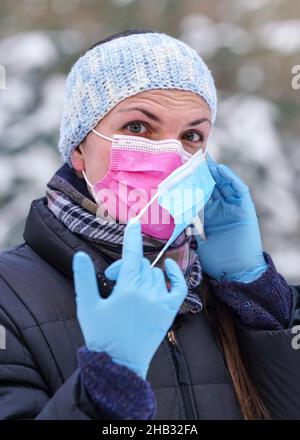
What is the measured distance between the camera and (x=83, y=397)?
137 centimetres

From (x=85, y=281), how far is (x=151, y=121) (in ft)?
2.25

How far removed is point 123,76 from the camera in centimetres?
192

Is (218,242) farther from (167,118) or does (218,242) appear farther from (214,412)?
(214,412)

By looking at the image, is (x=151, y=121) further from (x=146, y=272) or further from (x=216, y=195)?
(x=146, y=272)

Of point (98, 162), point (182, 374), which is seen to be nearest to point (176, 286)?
point (182, 374)

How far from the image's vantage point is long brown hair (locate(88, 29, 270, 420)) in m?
1.81

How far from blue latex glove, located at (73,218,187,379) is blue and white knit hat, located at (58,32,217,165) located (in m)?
0.63

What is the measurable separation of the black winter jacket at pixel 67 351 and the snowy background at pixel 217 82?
3.31m

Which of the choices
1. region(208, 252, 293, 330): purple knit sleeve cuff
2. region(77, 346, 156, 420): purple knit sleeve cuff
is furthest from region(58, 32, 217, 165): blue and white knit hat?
region(77, 346, 156, 420): purple knit sleeve cuff

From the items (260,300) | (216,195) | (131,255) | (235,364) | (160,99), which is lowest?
(235,364)

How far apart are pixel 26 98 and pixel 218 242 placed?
4010mm

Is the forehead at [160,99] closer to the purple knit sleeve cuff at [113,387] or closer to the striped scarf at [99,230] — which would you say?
the striped scarf at [99,230]

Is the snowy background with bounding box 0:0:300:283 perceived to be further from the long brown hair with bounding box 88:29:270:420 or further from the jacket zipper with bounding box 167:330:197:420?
the jacket zipper with bounding box 167:330:197:420

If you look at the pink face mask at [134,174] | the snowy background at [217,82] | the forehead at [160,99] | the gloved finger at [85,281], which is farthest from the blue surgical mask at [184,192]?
the snowy background at [217,82]
